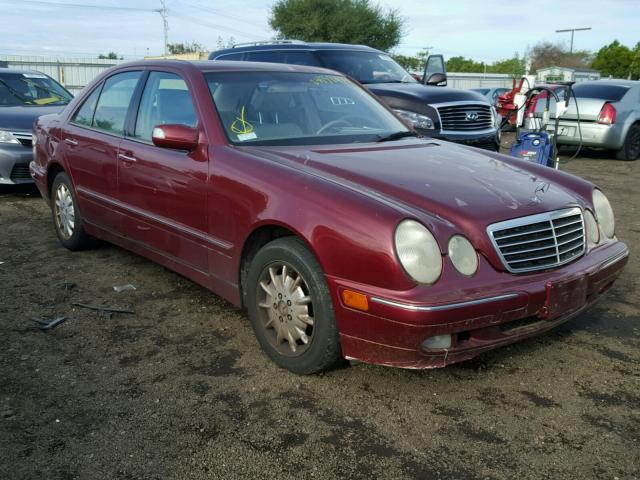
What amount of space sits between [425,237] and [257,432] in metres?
1.11

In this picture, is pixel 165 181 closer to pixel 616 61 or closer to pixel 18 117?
pixel 18 117

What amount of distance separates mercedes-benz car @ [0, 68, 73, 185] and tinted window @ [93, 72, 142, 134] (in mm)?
3413

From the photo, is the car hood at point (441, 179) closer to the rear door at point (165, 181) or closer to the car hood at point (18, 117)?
the rear door at point (165, 181)

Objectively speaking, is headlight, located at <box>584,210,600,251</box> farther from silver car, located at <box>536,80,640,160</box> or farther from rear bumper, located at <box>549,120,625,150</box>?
rear bumper, located at <box>549,120,625,150</box>

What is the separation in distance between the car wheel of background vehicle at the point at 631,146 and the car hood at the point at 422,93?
5.24 m

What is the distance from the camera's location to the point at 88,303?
4398mm

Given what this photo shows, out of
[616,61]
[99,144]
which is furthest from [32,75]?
[616,61]

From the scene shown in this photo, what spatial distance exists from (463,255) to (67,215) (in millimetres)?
3819

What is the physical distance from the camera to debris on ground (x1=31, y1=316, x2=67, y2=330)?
3957 mm

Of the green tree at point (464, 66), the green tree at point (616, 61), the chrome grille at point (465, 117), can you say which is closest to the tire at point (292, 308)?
the chrome grille at point (465, 117)

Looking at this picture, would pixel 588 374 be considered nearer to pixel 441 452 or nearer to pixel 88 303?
pixel 441 452

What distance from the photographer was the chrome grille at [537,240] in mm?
3045

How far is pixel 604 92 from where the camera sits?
12898mm

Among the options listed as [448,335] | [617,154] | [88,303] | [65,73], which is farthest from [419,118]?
[65,73]
